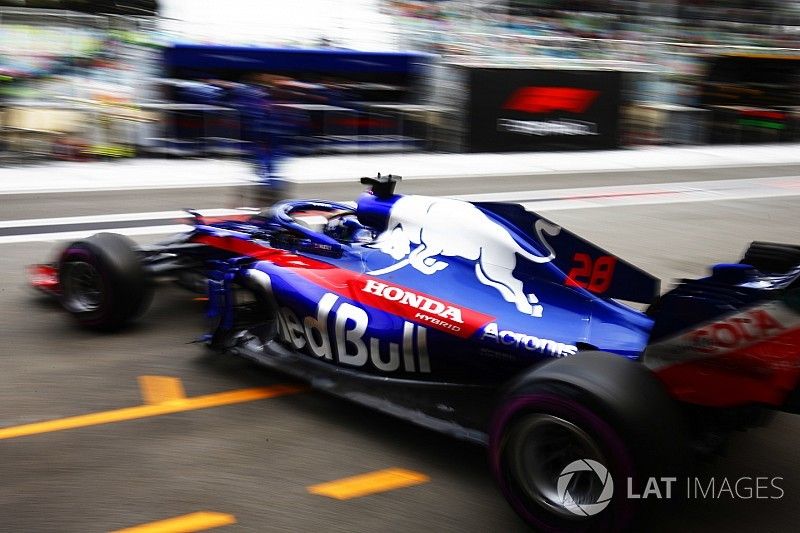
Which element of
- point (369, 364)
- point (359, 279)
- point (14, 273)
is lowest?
point (14, 273)

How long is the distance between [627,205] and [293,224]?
774 centimetres

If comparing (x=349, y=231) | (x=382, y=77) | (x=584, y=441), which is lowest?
(x=584, y=441)

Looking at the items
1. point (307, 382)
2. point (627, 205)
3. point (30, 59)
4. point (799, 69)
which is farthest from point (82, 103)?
point (799, 69)

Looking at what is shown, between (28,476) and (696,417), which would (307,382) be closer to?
(28,476)

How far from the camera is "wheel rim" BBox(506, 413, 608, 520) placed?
316 cm

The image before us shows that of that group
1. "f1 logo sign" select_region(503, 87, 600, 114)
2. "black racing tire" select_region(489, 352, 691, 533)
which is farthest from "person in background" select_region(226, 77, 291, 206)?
"f1 logo sign" select_region(503, 87, 600, 114)

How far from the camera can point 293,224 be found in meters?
5.09

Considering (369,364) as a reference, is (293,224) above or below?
above

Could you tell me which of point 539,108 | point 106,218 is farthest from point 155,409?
point 539,108

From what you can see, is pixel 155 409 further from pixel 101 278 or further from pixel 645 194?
pixel 645 194

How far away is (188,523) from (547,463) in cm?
139

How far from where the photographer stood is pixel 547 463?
3256 millimetres

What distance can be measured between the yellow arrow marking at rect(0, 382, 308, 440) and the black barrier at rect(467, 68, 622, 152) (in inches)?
506

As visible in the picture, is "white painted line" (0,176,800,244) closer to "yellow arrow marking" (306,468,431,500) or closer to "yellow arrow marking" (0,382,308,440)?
"yellow arrow marking" (0,382,308,440)
